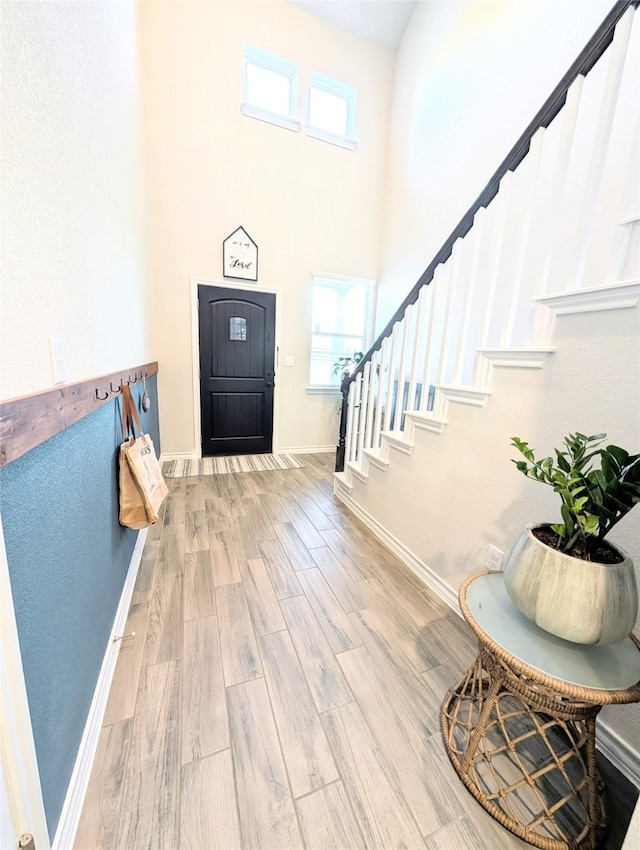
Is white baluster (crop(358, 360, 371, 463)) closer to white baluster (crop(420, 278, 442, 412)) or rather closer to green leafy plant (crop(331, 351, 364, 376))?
white baluster (crop(420, 278, 442, 412))

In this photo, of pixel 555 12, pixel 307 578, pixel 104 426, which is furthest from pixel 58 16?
pixel 555 12

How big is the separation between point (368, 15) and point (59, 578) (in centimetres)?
564

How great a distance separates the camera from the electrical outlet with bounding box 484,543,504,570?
1444mm

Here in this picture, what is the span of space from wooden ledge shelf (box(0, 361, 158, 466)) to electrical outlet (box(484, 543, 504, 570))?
5.47ft

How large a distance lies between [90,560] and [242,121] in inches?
164

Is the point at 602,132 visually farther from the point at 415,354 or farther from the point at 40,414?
the point at 40,414

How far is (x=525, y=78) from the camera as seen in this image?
241 cm

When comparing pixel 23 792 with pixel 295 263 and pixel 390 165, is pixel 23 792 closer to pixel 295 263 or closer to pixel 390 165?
pixel 295 263

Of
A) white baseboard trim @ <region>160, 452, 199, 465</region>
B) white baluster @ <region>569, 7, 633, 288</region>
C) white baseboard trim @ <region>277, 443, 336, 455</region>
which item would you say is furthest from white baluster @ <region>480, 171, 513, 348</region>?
white baseboard trim @ <region>160, 452, 199, 465</region>

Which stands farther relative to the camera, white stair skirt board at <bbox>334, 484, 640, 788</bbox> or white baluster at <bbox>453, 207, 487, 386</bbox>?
white baluster at <bbox>453, 207, 487, 386</bbox>

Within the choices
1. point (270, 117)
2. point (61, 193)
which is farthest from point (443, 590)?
point (270, 117)

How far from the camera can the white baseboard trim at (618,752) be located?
100 cm

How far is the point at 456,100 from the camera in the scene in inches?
118

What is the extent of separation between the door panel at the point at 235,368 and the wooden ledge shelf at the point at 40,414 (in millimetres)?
2625
